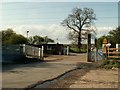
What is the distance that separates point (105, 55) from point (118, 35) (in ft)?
113

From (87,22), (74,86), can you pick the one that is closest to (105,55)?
(74,86)

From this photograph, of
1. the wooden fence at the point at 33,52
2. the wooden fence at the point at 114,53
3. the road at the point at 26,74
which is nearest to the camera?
the road at the point at 26,74

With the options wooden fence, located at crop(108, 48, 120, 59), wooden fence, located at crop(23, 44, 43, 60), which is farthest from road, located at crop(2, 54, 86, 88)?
wooden fence, located at crop(23, 44, 43, 60)

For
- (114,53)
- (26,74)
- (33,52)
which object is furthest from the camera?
(33,52)

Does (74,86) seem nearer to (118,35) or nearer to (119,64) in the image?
(119,64)

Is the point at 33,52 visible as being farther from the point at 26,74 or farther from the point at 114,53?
the point at 26,74

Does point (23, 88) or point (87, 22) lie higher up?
point (87, 22)

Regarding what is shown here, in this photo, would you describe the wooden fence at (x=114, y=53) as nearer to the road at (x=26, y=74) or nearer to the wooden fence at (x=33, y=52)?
the road at (x=26, y=74)

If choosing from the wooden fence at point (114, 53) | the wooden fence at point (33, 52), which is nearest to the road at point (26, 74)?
the wooden fence at point (114, 53)

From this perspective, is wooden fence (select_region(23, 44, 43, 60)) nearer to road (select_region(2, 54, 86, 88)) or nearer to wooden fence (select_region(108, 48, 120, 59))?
wooden fence (select_region(108, 48, 120, 59))

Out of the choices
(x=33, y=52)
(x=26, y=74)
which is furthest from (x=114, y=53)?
(x=33, y=52)

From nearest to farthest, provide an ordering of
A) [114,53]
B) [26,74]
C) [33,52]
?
[26,74]
[114,53]
[33,52]

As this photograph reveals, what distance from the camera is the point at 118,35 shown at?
65688 mm

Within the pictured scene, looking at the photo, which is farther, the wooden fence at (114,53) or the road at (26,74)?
the wooden fence at (114,53)
